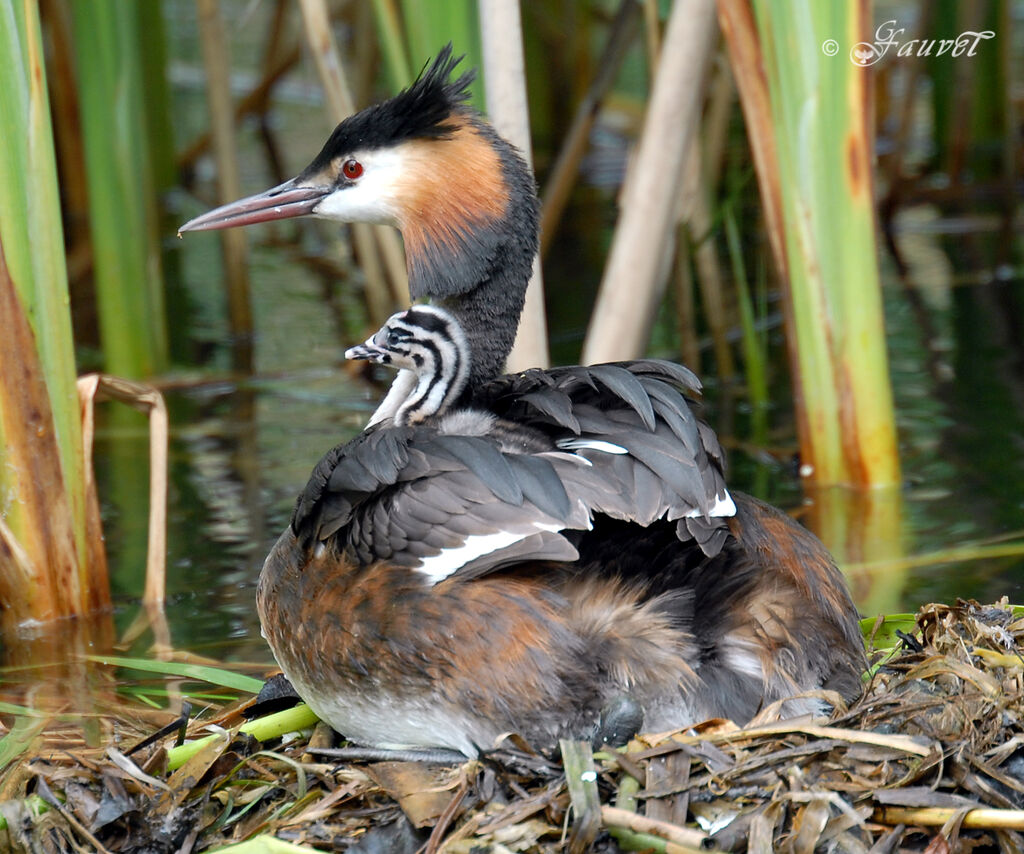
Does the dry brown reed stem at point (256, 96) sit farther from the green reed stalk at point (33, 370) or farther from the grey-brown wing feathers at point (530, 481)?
the grey-brown wing feathers at point (530, 481)

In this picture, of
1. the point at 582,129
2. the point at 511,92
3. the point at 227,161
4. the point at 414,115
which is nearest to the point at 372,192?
the point at 414,115

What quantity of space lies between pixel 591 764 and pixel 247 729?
2.77 feet

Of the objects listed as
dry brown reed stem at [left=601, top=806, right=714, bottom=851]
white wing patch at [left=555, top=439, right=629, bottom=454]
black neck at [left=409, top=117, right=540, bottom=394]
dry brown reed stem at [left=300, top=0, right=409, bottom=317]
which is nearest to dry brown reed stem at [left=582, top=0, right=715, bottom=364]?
dry brown reed stem at [left=300, top=0, right=409, bottom=317]

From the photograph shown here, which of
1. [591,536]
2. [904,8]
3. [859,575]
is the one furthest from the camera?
[904,8]

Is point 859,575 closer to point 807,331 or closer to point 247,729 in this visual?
point 807,331

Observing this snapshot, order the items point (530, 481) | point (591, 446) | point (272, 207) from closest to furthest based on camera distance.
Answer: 1. point (530, 481)
2. point (591, 446)
3. point (272, 207)

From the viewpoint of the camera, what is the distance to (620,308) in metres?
4.68

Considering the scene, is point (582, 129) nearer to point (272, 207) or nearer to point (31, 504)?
point (272, 207)

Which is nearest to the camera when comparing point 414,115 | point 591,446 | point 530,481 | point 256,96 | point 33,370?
point 530,481

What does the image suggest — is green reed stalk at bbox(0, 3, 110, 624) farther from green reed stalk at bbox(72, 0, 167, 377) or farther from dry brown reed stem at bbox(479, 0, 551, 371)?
green reed stalk at bbox(72, 0, 167, 377)

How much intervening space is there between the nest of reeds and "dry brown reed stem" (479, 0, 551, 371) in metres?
1.57

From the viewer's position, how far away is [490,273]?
131 inches

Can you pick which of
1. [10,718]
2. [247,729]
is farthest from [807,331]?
[10,718]

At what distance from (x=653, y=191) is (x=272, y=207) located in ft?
4.90
